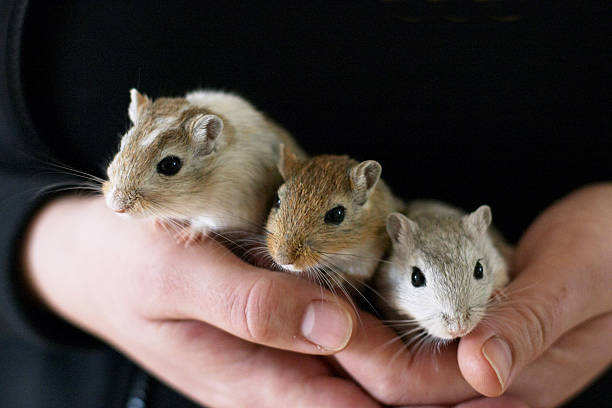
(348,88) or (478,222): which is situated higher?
(348,88)

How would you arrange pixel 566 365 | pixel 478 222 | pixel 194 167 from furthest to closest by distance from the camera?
1. pixel 566 365
2. pixel 478 222
3. pixel 194 167

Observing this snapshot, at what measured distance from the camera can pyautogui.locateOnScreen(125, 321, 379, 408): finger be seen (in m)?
1.89

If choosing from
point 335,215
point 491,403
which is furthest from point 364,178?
point 491,403

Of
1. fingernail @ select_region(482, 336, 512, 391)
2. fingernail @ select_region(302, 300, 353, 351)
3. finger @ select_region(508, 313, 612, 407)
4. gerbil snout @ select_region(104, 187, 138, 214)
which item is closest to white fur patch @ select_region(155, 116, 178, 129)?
gerbil snout @ select_region(104, 187, 138, 214)

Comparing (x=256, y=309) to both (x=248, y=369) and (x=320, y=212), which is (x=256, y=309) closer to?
(x=320, y=212)

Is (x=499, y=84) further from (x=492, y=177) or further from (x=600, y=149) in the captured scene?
(x=600, y=149)

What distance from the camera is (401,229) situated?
72.6 inches

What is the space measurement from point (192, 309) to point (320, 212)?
1.78 ft

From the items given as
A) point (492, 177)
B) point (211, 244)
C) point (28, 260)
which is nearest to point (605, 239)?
point (492, 177)

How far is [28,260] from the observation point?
2.50 metres

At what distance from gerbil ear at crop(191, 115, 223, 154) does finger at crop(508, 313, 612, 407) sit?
142cm

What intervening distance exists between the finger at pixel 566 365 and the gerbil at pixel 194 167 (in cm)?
119

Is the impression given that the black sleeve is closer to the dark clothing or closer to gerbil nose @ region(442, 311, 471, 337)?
the dark clothing

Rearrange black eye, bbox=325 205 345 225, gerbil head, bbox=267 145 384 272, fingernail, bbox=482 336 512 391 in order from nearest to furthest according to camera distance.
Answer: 1. fingernail, bbox=482 336 512 391
2. gerbil head, bbox=267 145 384 272
3. black eye, bbox=325 205 345 225
